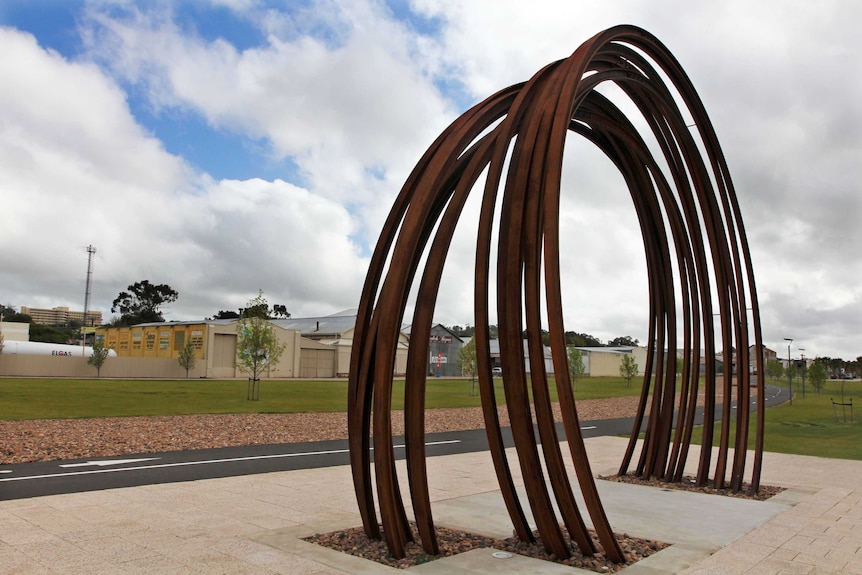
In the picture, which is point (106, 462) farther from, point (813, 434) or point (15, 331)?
point (15, 331)

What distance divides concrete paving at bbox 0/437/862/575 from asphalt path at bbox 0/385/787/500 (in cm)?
75

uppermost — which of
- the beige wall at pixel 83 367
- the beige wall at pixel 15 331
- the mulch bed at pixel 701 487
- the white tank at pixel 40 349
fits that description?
the beige wall at pixel 15 331

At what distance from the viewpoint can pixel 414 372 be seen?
6.44m

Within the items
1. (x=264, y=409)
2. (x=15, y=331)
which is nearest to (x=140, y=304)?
(x=15, y=331)

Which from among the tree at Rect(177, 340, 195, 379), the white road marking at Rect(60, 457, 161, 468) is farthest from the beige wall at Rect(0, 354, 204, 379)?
the white road marking at Rect(60, 457, 161, 468)

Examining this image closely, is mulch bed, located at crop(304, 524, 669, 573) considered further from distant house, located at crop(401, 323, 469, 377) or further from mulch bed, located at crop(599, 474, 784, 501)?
distant house, located at crop(401, 323, 469, 377)

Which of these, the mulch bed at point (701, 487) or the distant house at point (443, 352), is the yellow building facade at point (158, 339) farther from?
the mulch bed at point (701, 487)

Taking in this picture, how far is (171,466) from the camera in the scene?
11.8 metres

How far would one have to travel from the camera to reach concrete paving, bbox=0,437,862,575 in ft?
19.2

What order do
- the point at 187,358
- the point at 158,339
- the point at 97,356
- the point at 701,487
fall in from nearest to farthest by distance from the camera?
the point at 701,487 → the point at 97,356 → the point at 187,358 → the point at 158,339

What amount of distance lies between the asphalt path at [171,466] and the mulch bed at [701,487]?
4640mm

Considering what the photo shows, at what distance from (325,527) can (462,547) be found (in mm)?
1577

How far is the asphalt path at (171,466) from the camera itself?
32.0ft

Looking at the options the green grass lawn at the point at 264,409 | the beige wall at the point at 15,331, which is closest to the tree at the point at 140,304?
the beige wall at the point at 15,331
